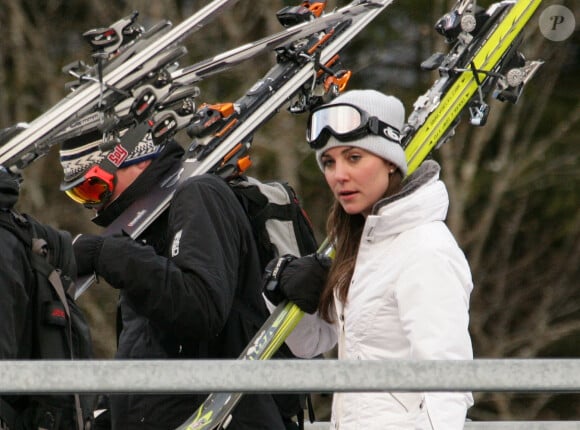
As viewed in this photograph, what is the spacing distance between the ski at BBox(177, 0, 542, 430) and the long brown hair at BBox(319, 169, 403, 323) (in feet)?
3.70

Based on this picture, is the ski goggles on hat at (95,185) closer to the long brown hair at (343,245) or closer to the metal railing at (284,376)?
the long brown hair at (343,245)

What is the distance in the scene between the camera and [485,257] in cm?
1391

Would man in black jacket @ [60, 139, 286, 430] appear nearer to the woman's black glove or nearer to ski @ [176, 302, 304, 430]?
ski @ [176, 302, 304, 430]

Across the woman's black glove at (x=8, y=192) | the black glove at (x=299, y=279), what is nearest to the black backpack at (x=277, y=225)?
the black glove at (x=299, y=279)

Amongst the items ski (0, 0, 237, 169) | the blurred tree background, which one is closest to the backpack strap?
ski (0, 0, 237, 169)

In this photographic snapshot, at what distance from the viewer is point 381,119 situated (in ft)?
13.3

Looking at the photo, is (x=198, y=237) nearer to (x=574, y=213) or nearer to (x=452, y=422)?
(x=452, y=422)

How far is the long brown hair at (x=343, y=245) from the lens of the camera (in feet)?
12.8

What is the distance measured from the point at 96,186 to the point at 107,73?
1.57 feet

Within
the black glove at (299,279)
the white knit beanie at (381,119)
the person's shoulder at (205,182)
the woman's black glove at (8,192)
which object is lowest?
the black glove at (299,279)

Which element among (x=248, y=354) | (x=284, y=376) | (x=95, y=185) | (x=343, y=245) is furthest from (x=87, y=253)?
(x=284, y=376)

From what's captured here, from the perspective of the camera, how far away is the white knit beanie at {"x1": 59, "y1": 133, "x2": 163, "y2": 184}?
4730mm

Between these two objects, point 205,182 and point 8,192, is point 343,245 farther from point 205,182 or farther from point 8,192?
point 8,192

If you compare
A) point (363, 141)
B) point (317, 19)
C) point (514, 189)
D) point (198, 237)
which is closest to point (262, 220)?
point (198, 237)
